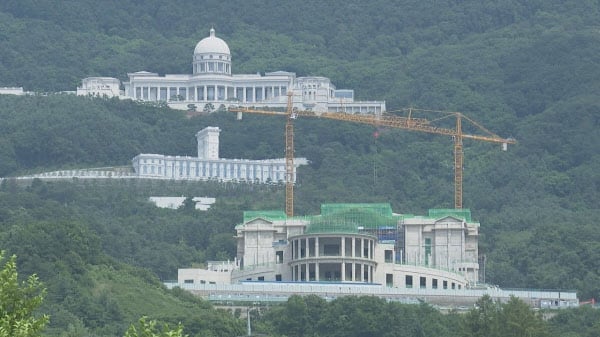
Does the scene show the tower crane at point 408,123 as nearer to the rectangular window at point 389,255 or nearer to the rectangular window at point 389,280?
the rectangular window at point 389,255

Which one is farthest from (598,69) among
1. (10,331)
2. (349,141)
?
(10,331)

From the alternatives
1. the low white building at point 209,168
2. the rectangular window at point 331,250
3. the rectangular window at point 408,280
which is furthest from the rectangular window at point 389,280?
the low white building at point 209,168

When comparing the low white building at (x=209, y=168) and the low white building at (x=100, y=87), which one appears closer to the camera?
the low white building at (x=209, y=168)

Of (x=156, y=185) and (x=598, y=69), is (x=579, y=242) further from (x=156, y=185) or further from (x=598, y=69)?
(x=598, y=69)

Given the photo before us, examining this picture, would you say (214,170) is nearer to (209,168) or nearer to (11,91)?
(209,168)

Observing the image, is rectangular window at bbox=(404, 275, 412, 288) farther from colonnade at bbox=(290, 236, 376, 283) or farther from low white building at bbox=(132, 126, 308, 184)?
low white building at bbox=(132, 126, 308, 184)

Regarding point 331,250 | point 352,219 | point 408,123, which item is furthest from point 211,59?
point 331,250
